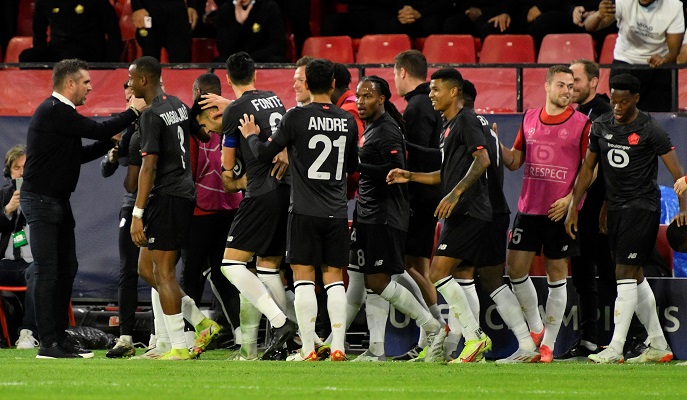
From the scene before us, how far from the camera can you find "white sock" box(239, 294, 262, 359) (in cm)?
920

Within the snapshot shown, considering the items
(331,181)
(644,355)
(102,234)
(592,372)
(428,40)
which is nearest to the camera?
(592,372)

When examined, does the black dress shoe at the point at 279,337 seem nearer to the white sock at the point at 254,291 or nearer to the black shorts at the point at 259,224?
the white sock at the point at 254,291

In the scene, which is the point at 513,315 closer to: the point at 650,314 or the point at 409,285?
the point at 409,285

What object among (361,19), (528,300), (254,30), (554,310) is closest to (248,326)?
(528,300)

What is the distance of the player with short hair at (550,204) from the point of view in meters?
9.48

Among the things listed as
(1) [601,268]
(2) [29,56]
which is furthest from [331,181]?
(2) [29,56]

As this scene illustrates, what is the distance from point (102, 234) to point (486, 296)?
520cm

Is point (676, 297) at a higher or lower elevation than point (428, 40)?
lower

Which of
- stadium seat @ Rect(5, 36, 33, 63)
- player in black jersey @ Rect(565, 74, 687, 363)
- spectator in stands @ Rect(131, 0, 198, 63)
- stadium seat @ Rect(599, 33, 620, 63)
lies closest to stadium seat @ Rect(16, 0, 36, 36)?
stadium seat @ Rect(5, 36, 33, 63)

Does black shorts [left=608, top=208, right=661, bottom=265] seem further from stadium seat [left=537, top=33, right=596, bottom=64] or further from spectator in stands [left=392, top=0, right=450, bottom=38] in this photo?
spectator in stands [left=392, top=0, right=450, bottom=38]

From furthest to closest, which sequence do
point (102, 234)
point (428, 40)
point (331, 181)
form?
point (428, 40), point (102, 234), point (331, 181)

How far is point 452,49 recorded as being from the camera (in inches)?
576

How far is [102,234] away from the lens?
1340cm

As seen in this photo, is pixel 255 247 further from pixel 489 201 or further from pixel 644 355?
pixel 644 355
